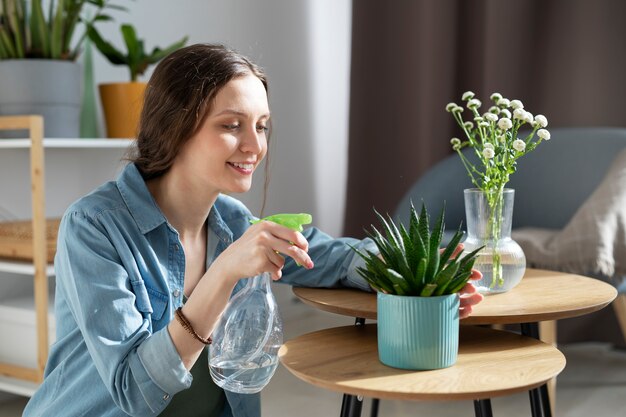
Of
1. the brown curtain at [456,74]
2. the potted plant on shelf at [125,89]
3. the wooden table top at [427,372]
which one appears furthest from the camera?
the brown curtain at [456,74]

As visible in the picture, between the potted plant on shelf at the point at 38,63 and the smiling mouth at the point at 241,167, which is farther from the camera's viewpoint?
the potted plant on shelf at the point at 38,63

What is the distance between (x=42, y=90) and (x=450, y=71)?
1.80 m

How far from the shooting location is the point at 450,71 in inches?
138

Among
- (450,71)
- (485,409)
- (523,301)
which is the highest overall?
(450,71)

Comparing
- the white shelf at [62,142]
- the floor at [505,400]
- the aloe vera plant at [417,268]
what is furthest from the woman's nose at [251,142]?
the floor at [505,400]

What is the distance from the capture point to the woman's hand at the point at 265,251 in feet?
3.34

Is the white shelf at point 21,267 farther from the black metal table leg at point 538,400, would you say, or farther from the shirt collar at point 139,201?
the black metal table leg at point 538,400

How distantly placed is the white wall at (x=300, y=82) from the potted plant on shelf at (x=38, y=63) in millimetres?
952

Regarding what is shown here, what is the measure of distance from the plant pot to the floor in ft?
3.08

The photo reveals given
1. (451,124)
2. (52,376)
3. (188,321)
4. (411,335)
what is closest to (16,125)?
(52,376)

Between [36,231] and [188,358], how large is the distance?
1.38 m

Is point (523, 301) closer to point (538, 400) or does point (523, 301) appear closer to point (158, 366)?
point (538, 400)

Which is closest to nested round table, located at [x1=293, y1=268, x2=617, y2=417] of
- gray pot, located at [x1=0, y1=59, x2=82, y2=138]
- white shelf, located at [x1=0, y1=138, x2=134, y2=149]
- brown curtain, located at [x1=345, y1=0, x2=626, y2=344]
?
white shelf, located at [x1=0, y1=138, x2=134, y2=149]

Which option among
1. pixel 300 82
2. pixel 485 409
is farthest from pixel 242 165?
pixel 300 82
